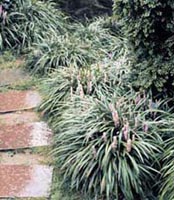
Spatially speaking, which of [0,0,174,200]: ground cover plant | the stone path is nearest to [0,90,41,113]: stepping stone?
the stone path

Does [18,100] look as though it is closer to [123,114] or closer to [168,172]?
[123,114]

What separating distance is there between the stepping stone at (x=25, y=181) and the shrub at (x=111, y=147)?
0.16 meters

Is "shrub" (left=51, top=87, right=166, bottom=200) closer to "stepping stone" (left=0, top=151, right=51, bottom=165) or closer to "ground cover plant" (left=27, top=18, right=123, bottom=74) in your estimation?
"stepping stone" (left=0, top=151, right=51, bottom=165)

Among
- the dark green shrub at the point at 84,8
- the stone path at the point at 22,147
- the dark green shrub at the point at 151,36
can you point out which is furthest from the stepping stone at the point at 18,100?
the dark green shrub at the point at 84,8

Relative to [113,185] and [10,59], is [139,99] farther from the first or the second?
[10,59]

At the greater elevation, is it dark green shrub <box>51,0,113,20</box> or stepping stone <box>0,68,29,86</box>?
dark green shrub <box>51,0,113,20</box>

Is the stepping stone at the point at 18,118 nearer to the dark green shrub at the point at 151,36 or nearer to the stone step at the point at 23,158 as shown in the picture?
the stone step at the point at 23,158

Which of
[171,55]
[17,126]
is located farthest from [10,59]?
[171,55]

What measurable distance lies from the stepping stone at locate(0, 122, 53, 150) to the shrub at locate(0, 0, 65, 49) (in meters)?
1.80

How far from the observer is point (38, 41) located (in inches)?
250

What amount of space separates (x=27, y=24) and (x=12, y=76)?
37.8 inches

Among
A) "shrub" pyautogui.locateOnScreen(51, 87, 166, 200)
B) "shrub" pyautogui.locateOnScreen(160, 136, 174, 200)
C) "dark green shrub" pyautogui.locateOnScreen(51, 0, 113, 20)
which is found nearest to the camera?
"shrub" pyautogui.locateOnScreen(160, 136, 174, 200)

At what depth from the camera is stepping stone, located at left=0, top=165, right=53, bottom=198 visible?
3.93 meters

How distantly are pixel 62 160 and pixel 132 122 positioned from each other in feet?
2.06
